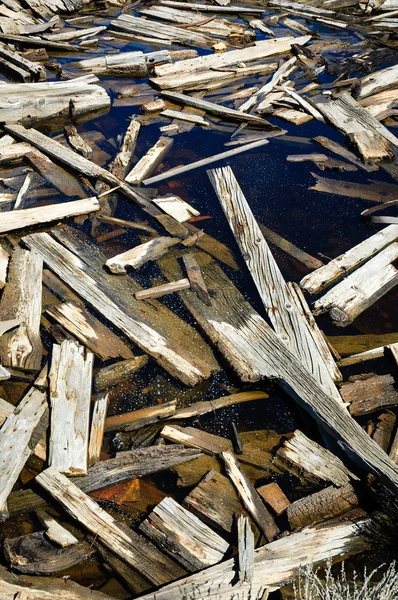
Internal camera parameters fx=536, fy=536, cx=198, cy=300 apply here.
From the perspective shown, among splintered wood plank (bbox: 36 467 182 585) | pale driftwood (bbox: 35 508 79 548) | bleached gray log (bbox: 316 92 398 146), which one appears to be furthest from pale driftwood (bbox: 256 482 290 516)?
bleached gray log (bbox: 316 92 398 146)

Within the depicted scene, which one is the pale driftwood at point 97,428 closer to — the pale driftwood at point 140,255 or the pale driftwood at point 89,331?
the pale driftwood at point 89,331

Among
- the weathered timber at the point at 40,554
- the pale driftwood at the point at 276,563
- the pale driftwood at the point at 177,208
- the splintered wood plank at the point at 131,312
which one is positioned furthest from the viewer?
the pale driftwood at the point at 177,208

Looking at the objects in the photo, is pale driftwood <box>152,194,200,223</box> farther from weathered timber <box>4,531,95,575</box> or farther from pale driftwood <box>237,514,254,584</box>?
weathered timber <box>4,531,95,575</box>

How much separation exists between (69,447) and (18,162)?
5.13 m

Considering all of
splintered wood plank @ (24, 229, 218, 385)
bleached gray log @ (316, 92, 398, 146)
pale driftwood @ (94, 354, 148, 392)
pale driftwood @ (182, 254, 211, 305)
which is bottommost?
pale driftwood @ (94, 354, 148, 392)

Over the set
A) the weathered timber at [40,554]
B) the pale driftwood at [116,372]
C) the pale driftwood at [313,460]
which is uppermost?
the pale driftwood at [313,460]

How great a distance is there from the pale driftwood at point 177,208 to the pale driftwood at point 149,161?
2.11 feet

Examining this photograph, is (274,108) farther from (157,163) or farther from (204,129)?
(157,163)

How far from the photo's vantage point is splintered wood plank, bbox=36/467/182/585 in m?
3.64

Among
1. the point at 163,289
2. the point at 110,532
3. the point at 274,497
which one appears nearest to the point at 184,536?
the point at 110,532

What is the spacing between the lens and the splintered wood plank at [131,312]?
5.08 meters

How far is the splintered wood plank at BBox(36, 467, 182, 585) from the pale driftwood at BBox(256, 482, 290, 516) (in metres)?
0.86

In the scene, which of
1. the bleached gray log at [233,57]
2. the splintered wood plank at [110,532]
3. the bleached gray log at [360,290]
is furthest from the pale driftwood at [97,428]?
the bleached gray log at [233,57]

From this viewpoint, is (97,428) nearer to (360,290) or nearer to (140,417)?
(140,417)
